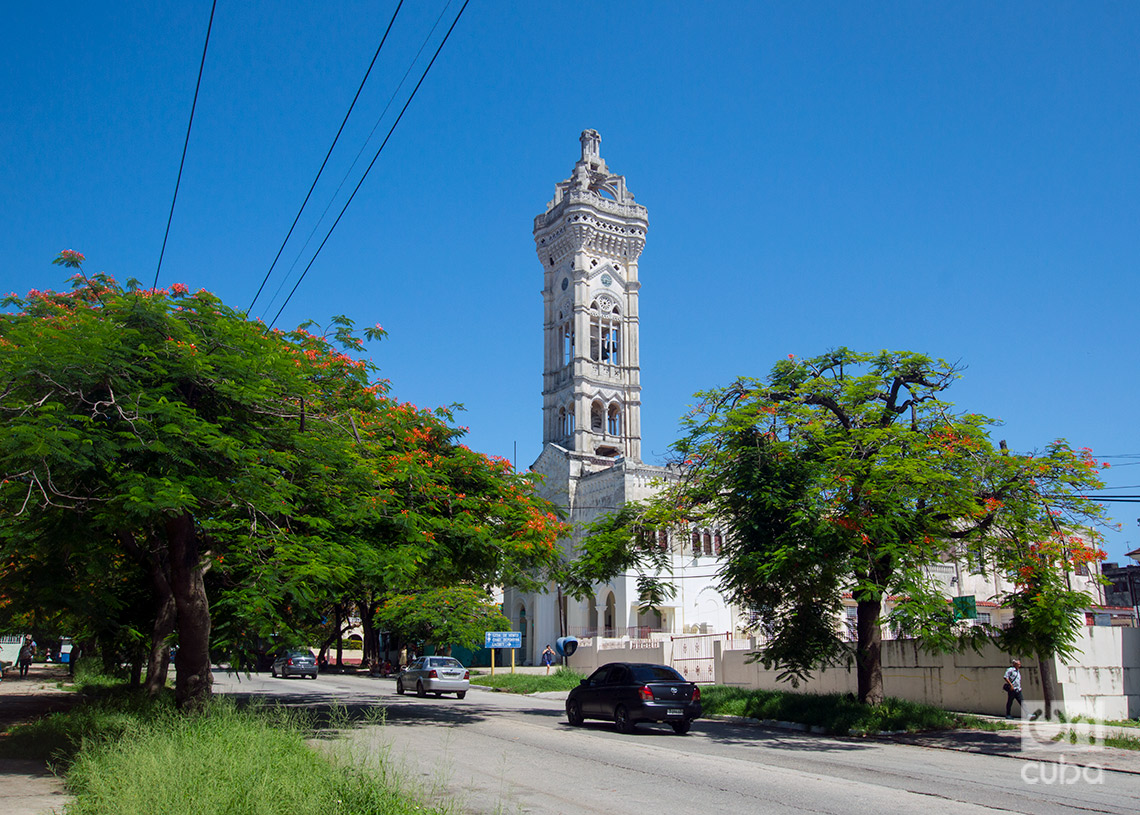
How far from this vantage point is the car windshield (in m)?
18.1

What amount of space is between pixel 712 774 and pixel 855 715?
7452 millimetres

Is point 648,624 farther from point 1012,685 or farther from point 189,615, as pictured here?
point 189,615

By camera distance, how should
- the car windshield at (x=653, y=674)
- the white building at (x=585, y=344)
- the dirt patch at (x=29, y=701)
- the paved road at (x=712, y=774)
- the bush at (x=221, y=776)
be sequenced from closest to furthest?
1. the bush at (x=221, y=776)
2. the paved road at (x=712, y=774)
3. the car windshield at (x=653, y=674)
4. the dirt patch at (x=29, y=701)
5. the white building at (x=585, y=344)

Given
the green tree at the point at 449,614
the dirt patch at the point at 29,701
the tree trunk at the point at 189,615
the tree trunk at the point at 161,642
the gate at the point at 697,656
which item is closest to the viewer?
the tree trunk at the point at 189,615

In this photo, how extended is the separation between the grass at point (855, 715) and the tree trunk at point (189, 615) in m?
11.9

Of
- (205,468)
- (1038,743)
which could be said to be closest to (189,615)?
(205,468)

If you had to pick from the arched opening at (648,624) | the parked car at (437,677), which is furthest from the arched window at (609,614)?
the parked car at (437,677)

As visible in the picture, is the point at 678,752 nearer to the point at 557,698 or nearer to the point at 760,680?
the point at 760,680

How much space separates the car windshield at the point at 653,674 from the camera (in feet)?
59.4

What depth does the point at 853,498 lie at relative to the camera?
55.0ft

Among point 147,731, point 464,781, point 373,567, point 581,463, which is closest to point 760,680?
point 373,567

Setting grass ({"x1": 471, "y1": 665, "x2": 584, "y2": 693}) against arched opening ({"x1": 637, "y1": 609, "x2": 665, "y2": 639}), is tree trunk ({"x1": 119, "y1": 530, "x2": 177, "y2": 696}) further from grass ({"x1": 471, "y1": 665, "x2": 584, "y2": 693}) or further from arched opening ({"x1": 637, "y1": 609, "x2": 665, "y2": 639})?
arched opening ({"x1": 637, "y1": 609, "x2": 665, "y2": 639})

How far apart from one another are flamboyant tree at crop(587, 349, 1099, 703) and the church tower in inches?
1791

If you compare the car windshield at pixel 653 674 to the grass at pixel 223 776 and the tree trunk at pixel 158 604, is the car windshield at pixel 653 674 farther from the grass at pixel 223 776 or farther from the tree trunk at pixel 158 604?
the tree trunk at pixel 158 604
